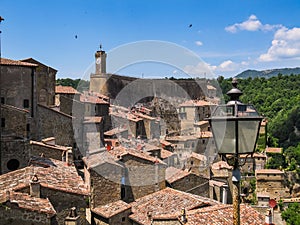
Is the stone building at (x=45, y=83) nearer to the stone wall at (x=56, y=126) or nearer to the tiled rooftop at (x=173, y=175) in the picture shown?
the stone wall at (x=56, y=126)

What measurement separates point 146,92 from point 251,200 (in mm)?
16334

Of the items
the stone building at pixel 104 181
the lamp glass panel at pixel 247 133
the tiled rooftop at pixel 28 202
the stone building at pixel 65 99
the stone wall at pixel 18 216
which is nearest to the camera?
the lamp glass panel at pixel 247 133

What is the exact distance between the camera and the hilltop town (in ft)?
35.0

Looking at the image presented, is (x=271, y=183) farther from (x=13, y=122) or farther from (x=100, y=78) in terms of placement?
(x=13, y=122)

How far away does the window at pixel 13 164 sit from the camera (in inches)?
541

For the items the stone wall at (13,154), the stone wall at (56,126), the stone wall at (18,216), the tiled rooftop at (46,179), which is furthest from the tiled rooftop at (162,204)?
the stone wall at (56,126)

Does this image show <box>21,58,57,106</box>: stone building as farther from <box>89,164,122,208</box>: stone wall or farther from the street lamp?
the street lamp

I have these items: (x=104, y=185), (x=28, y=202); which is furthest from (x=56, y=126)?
(x=28, y=202)

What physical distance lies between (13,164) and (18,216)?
5.60 meters

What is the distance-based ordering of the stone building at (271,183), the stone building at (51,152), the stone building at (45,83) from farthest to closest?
the stone building at (271,183)
the stone building at (45,83)
the stone building at (51,152)

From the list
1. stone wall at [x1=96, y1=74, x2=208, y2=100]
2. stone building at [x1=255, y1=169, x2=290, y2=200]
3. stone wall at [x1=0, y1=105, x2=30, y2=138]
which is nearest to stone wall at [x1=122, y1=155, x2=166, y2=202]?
stone wall at [x1=0, y1=105, x2=30, y2=138]

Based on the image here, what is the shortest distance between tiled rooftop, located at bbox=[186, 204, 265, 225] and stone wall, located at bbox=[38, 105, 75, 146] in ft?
40.0

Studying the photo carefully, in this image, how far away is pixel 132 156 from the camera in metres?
15.5

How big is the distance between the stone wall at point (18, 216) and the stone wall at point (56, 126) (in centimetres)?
1209
